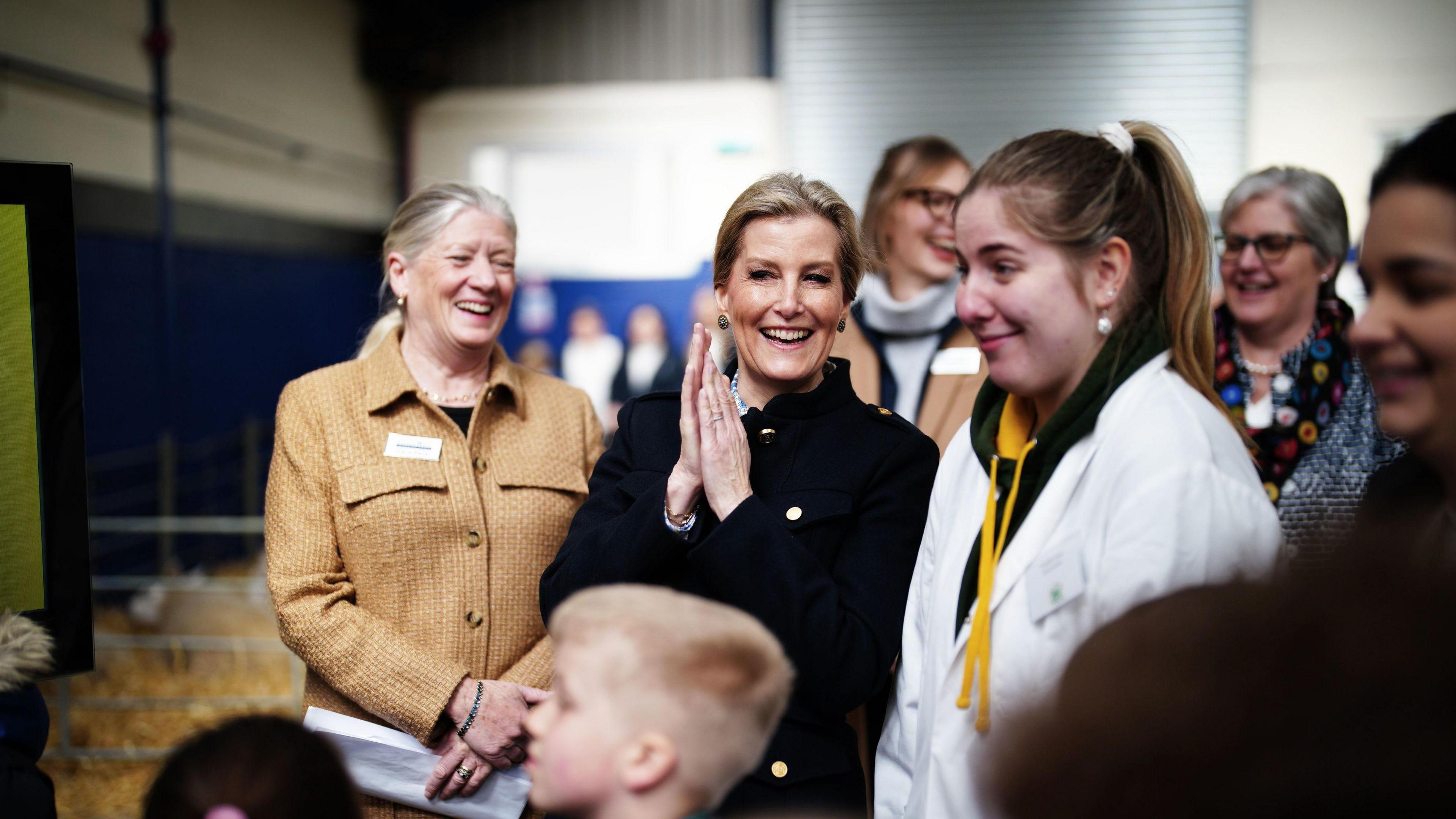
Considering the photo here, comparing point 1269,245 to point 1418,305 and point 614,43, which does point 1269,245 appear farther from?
point 614,43

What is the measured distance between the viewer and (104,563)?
5.55m

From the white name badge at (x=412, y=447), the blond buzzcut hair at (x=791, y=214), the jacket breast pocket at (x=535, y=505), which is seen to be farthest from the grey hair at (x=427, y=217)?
the blond buzzcut hair at (x=791, y=214)

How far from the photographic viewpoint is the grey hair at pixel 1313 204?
2.38 m

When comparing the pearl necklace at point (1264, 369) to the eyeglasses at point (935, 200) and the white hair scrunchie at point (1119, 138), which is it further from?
the white hair scrunchie at point (1119, 138)

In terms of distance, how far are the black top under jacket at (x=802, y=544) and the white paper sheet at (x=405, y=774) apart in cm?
40

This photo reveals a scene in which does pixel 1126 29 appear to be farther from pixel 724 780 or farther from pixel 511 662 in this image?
pixel 724 780

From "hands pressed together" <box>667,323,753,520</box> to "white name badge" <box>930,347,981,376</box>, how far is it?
0.96m

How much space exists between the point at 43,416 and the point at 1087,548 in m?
1.59

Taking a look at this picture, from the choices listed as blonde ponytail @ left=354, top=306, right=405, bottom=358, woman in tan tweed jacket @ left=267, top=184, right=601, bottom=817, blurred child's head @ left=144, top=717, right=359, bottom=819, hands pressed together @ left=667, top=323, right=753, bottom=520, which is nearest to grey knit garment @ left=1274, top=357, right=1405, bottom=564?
hands pressed together @ left=667, top=323, right=753, bottom=520

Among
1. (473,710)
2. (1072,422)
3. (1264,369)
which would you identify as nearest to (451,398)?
(473,710)

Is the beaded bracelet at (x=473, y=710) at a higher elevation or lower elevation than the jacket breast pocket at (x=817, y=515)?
lower

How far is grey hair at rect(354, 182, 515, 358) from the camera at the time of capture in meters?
2.19

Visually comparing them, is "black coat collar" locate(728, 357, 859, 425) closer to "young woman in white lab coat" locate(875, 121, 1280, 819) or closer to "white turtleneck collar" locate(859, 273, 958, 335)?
"young woman in white lab coat" locate(875, 121, 1280, 819)

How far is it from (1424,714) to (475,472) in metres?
1.77
